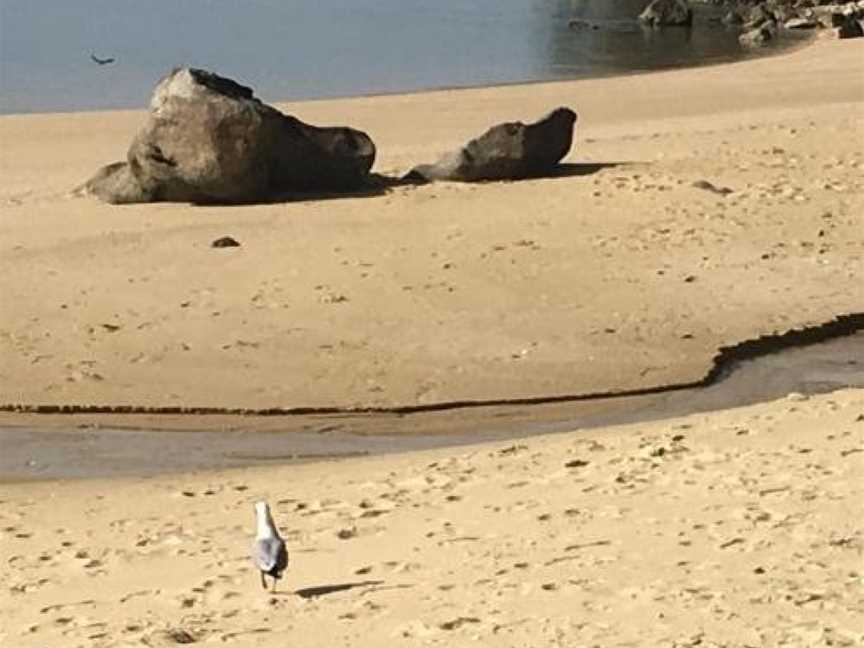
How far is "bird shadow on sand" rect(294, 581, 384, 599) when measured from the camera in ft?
25.0

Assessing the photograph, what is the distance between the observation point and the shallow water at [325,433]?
10820 millimetres

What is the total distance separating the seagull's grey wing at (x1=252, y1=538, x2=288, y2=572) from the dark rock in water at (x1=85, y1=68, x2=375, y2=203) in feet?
33.1

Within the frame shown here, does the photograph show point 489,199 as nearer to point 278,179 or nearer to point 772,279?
point 278,179

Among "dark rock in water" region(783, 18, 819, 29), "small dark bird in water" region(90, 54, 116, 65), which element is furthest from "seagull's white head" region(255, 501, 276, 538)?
"dark rock in water" region(783, 18, 819, 29)

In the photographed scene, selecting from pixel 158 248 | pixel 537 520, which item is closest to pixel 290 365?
pixel 158 248

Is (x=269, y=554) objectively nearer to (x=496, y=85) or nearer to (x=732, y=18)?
(x=496, y=85)

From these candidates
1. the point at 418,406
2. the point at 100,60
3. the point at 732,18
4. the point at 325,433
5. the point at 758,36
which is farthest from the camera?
the point at 732,18

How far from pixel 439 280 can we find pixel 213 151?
3483mm

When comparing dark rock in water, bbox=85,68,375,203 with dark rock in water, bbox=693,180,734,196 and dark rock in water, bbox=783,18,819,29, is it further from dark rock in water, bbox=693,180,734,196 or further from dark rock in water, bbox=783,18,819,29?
dark rock in water, bbox=783,18,819,29

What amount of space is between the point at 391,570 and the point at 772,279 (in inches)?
294

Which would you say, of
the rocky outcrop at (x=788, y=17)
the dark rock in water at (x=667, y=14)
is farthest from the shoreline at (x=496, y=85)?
the dark rock in water at (x=667, y=14)

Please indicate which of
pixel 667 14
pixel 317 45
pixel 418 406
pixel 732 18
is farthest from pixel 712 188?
pixel 732 18

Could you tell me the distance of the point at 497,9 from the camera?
55875mm

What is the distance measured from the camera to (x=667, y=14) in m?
49.1
